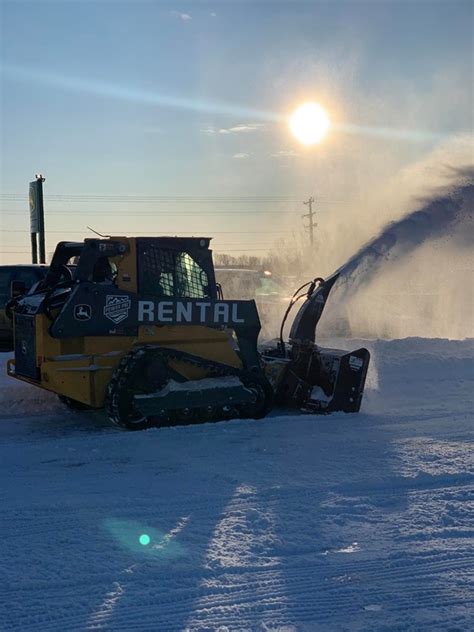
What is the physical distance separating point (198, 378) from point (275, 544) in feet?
11.4

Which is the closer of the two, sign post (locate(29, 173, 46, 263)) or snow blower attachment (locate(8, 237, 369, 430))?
snow blower attachment (locate(8, 237, 369, 430))

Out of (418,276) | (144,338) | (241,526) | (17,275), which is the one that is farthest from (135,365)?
(418,276)

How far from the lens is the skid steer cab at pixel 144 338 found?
700 cm

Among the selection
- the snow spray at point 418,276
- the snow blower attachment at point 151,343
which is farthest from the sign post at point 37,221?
the snow blower attachment at point 151,343

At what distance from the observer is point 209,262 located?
7773 mm

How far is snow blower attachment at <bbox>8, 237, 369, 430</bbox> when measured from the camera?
23.0 feet

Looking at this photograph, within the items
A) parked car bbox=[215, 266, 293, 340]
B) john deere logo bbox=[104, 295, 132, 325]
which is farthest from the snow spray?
john deere logo bbox=[104, 295, 132, 325]

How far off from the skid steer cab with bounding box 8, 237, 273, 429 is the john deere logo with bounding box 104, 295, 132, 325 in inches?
0.4

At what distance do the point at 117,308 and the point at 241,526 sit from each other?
3.30 m

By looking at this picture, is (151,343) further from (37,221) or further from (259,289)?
(37,221)

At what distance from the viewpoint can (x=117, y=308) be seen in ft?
23.4

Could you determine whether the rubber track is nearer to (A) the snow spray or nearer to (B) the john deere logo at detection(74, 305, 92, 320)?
(B) the john deere logo at detection(74, 305, 92, 320)

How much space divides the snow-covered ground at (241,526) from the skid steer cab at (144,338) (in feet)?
1.08

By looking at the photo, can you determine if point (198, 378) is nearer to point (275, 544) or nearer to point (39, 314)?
point (39, 314)
